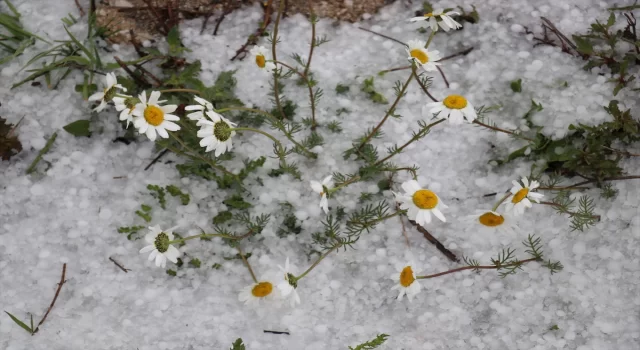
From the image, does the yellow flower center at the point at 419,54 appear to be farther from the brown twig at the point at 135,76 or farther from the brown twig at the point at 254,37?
the brown twig at the point at 135,76

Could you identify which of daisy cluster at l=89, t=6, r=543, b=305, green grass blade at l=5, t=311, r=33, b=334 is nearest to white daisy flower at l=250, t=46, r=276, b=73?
daisy cluster at l=89, t=6, r=543, b=305

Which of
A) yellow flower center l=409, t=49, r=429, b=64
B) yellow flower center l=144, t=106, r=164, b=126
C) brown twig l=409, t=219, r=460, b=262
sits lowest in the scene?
brown twig l=409, t=219, r=460, b=262

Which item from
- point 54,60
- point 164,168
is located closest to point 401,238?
point 164,168

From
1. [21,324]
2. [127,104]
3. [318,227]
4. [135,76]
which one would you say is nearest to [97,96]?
[135,76]

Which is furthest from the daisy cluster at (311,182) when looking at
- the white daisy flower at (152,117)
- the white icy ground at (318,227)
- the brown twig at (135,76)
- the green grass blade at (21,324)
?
the green grass blade at (21,324)

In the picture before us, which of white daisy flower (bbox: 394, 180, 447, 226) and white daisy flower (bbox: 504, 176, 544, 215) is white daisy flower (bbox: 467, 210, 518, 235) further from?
white daisy flower (bbox: 394, 180, 447, 226)

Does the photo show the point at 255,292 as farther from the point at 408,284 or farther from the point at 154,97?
the point at 154,97

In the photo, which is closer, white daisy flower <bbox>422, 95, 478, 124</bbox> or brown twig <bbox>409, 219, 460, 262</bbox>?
white daisy flower <bbox>422, 95, 478, 124</bbox>
